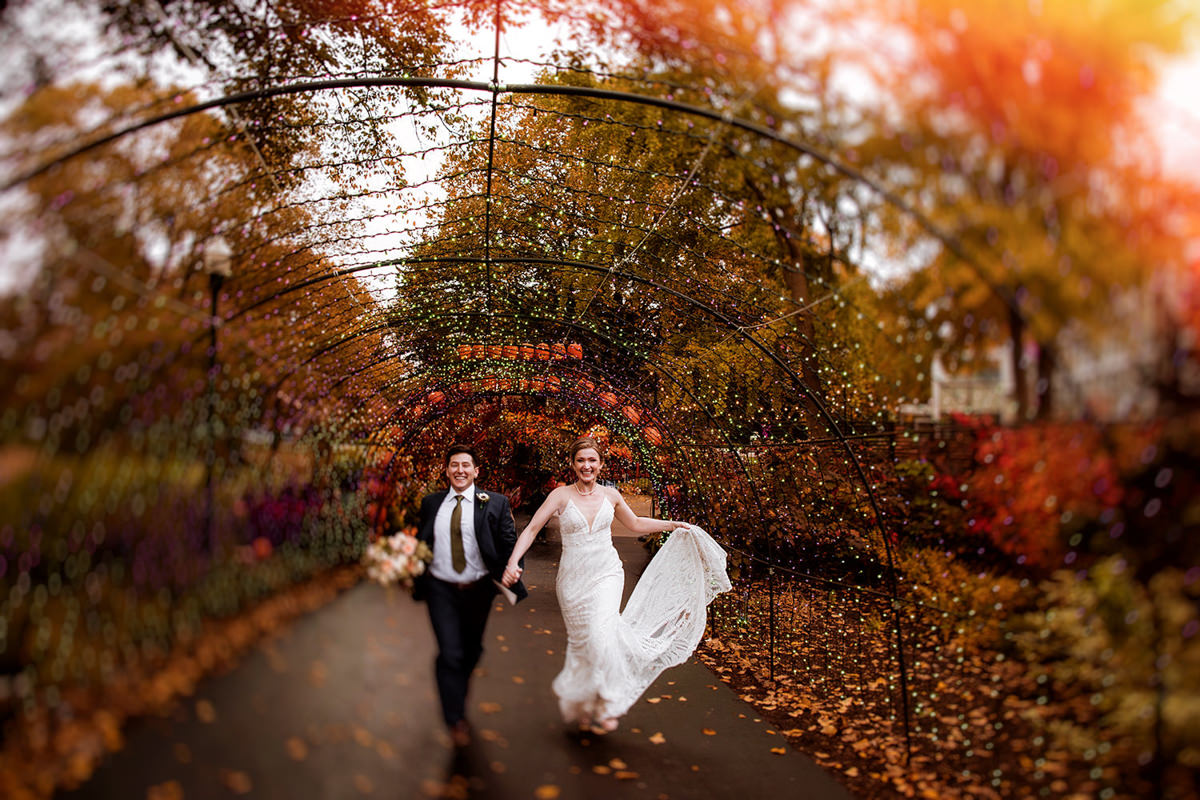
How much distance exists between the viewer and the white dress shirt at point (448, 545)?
14.4 ft

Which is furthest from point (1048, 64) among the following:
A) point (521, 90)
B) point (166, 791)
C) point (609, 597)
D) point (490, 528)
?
point (609, 597)

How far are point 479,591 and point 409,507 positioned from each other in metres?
0.90

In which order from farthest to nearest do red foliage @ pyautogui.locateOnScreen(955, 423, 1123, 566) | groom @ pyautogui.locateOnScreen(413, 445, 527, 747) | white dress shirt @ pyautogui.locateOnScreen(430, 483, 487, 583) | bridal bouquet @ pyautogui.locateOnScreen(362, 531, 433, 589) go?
white dress shirt @ pyautogui.locateOnScreen(430, 483, 487, 583)
groom @ pyautogui.locateOnScreen(413, 445, 527, 747)
bridal bouquet @ pyautogui.locateOnScreen(362, 531, 433, 589)
red foliage @ pyautogui.locateOnScreen(955, 423, 1123, 566)

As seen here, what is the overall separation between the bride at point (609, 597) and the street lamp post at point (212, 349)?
6.51 ft

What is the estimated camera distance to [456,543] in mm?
4441

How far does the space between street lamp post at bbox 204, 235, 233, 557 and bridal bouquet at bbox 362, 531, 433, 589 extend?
107 centimetres

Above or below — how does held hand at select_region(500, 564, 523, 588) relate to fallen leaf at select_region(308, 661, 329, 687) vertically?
above

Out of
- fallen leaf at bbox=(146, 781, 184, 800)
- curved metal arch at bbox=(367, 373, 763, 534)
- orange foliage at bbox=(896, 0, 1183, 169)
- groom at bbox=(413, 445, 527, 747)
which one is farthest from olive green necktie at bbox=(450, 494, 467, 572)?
orange foliage at bbox=(896, 0, 1183, 169)

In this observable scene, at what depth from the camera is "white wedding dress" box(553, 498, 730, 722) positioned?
4.91 m

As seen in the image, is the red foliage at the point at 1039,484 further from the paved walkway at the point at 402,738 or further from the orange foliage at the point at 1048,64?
the paved walkway at the point at 402,738

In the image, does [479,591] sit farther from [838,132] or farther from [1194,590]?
[1194,590]

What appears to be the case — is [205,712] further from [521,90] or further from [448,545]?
[521,90]

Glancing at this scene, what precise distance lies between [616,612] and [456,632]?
4.36 ft

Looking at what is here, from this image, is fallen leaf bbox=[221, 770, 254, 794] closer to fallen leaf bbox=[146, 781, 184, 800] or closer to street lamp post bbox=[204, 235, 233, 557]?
fallen leaf bbox=[146, 781, 184, 800]
